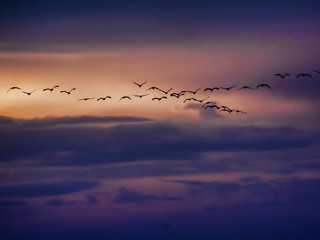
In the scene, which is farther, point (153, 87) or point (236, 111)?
point (236, 111)

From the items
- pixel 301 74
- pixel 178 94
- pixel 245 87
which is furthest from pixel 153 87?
pixel 301 74

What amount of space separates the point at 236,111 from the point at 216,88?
20784 millimetres

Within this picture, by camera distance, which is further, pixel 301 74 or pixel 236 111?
pixel 236 111

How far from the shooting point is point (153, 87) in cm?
10950

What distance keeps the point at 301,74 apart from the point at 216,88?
15.1 m

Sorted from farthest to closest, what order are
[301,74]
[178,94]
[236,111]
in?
[236,111] < [178,94] < [301,74]

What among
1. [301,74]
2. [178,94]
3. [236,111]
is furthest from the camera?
[236,111]

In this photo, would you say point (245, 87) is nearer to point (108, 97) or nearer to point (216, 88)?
point (216, 88)

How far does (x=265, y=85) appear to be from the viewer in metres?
111

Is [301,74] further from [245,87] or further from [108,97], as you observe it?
[108,97]

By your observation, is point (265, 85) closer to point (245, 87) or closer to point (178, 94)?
point (245, 87)

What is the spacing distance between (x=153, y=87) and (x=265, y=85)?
20525 mm

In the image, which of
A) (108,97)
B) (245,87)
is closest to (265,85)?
(245,87)

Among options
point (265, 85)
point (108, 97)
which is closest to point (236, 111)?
point (265, 85)
